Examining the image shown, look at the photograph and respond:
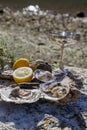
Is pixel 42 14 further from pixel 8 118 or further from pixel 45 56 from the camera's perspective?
pixel 8 118

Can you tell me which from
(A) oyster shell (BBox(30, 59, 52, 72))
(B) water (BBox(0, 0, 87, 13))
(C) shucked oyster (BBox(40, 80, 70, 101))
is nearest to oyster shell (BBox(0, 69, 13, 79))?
(A) oyster shell (BBox(30, 59, 52, 72))

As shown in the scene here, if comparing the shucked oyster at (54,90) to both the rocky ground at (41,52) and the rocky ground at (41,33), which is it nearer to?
the rocky ground at (41,52)

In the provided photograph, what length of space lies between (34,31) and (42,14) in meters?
1.83

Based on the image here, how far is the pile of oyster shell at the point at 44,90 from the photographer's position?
10.6 feet

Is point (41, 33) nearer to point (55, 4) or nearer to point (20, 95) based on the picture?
point (55, 4)

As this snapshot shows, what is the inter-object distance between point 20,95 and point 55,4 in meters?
9.77

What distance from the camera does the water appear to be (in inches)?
486

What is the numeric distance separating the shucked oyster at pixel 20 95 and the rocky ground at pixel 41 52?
9 centimetres

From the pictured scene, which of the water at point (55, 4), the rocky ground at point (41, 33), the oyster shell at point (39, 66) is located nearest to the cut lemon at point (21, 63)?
the oyster shell at point (39, 66)

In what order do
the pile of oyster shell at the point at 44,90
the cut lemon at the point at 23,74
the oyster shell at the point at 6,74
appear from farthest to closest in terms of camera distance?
the oyster shell at the point at 6,74, the cut lemon at the point at 23,74, the pile of oyster shell at the point at 44,90

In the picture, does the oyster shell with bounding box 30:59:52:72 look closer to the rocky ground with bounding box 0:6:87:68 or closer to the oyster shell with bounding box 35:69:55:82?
the oyster shell with bounding box 35:69:55:82

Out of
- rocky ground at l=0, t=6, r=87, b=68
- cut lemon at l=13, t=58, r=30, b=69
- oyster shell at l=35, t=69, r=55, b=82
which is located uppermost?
cut lemon at l=13, t=58, r=30, b=69

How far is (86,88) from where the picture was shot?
3867 mm

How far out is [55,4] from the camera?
504 inches
